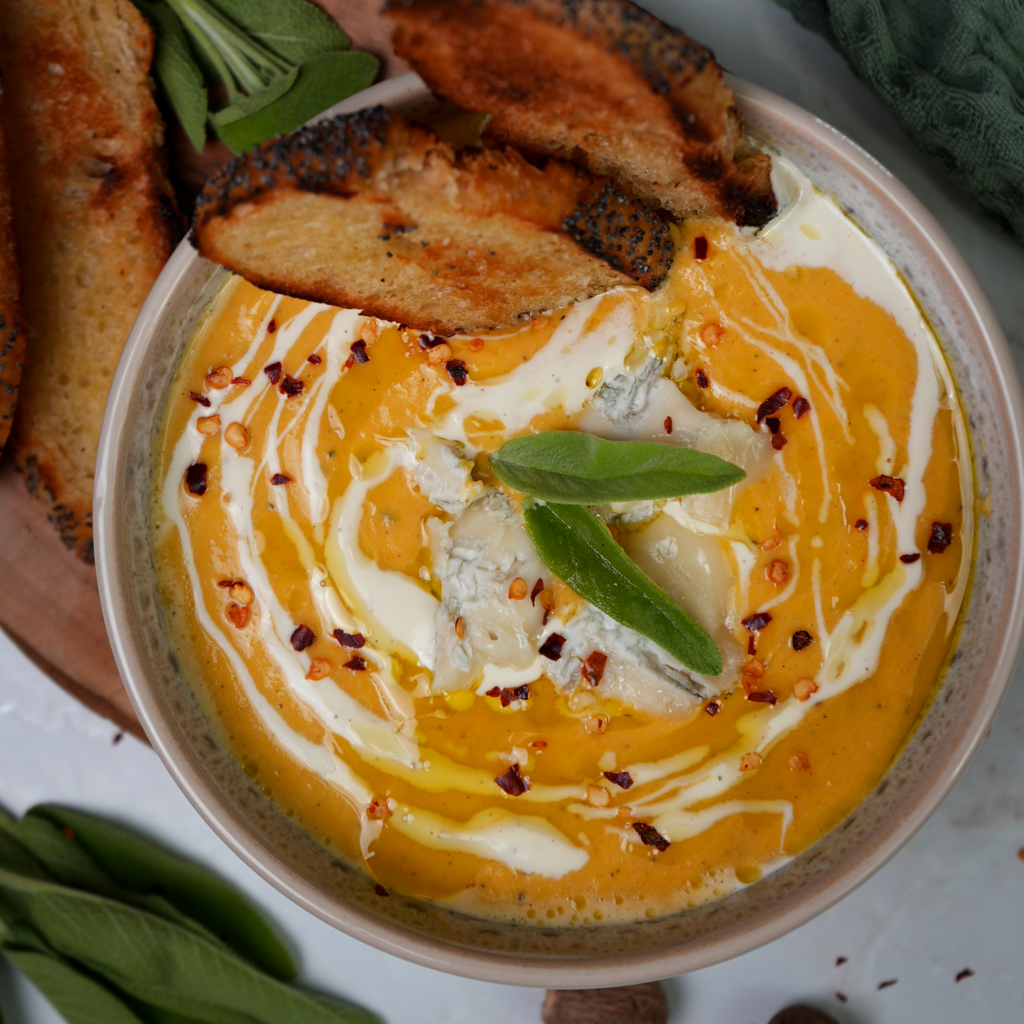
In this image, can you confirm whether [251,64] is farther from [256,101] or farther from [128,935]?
[128,935]

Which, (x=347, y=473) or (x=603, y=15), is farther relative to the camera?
(x=347, y=473)

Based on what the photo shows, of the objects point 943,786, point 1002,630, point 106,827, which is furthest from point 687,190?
point 106,827

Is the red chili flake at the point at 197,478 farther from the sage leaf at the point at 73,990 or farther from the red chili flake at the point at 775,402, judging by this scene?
the sage leaf at the point at 73,990

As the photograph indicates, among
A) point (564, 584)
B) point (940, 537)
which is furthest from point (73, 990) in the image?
point (940, 537)

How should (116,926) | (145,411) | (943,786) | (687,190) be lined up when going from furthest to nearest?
(116,926) → (145,411) → (943,786) → (687,190)

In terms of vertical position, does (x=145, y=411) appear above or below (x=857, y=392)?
below

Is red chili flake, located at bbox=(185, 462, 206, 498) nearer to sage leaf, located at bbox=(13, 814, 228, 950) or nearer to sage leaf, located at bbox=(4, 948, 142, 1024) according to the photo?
sage leaf, located at bbox=(13, 814, 228, 950)

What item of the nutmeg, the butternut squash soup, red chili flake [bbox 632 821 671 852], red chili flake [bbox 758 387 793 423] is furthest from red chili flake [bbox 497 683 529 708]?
the nutmeg

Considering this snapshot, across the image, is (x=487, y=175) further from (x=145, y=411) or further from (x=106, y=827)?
(x=106, y=827)
